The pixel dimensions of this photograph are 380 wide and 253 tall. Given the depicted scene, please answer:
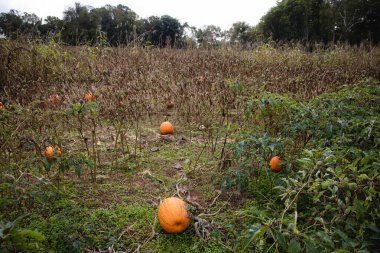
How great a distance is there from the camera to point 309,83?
498 cm

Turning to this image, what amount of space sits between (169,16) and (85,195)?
112 feet

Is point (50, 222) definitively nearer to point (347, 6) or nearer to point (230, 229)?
point (230, 229)

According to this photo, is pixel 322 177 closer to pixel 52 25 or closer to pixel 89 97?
pixel 89 97

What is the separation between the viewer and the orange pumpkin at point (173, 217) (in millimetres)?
2023

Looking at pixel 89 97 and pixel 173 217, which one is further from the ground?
Result: pixel 89 97

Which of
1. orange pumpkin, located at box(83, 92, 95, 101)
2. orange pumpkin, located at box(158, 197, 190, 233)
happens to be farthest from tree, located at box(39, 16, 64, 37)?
orange pumpkin, located at box(158, 197, 190, 233)

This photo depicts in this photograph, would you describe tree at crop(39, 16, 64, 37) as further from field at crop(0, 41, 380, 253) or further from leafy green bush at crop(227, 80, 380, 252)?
leafy green bush at crop(227, 80, 380, 252)

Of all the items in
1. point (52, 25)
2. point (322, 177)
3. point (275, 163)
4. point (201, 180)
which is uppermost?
point (52, 25)

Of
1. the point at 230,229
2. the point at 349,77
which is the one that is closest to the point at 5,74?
the point at 230,229

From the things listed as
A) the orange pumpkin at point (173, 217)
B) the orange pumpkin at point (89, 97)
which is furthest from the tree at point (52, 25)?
the orange pumpkin at point (173, 217)

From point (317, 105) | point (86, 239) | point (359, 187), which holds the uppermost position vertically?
point (317, 105)

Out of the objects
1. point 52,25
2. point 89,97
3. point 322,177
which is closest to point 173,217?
point 322,177

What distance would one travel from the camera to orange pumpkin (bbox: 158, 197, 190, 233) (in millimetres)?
2023

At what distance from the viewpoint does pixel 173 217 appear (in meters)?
2.02
